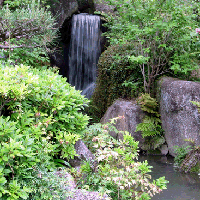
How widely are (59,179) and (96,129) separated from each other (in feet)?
5.43

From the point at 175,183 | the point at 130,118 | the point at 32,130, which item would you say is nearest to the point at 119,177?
the point at 32,130

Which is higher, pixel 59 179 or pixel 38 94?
pixel 38 94

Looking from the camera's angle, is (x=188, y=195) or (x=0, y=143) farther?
(x=188, y=195)

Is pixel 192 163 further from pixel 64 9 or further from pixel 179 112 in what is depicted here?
pixel 64 9

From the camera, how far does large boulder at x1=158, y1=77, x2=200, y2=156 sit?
6395mm

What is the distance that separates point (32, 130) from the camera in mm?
2676

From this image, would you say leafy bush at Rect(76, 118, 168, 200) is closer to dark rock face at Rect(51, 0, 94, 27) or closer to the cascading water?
the cascading water

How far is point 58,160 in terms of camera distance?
10.1 ft

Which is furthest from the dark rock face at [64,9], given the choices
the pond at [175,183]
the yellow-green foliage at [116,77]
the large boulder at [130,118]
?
the pond at [175,183]

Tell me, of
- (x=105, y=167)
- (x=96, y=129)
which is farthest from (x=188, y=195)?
(x=105, y=167)

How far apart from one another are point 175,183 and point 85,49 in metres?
8.59

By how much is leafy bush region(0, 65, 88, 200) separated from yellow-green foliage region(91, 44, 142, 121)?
15.2ft

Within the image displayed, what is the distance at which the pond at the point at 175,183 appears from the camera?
14.5ft

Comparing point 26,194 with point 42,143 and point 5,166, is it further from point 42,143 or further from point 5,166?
point 42,143
